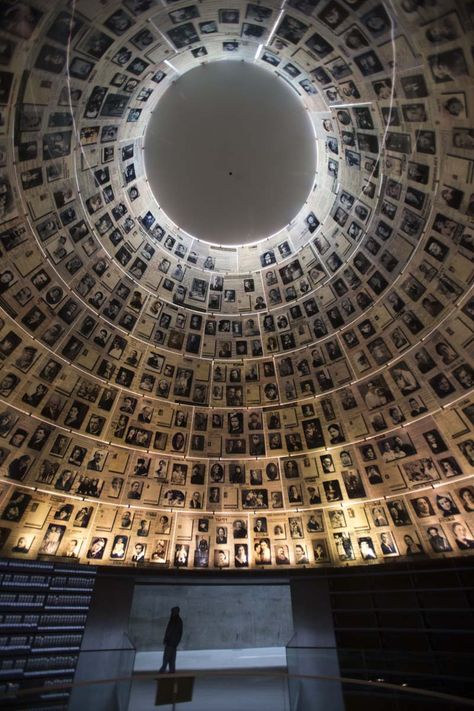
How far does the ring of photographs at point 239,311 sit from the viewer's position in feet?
31.2

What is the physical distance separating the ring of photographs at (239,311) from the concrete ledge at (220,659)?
3.78 meters

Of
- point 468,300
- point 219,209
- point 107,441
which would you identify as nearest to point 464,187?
point 468,300

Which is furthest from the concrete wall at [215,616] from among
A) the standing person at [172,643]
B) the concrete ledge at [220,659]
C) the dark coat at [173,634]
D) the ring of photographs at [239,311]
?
the dark coat at [173,634]

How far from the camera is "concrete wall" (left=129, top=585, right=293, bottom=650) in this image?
17562 mm

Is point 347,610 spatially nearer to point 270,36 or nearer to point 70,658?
point 70,658

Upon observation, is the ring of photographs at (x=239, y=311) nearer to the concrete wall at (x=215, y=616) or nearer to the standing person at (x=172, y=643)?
the standing person at (x=172, y=643)

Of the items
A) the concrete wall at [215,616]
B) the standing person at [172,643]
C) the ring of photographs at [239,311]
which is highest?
the ring of photographs at [239,311]

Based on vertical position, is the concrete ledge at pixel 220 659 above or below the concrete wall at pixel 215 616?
below

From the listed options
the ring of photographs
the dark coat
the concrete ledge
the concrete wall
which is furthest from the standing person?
the concrete wall

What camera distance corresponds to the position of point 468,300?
1126 cm

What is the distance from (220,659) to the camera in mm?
15562

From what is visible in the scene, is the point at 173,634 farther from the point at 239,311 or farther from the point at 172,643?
the point at 239,311

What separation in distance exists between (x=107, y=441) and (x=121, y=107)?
11.0m

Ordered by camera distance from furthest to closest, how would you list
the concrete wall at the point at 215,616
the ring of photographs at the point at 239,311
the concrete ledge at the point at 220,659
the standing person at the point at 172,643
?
the concrete wall at the point at 215,616 < the concrete ledge at the point at 220,659 < the standing person at the point at 172,643 < the ring of photographs at the point at 239,311
